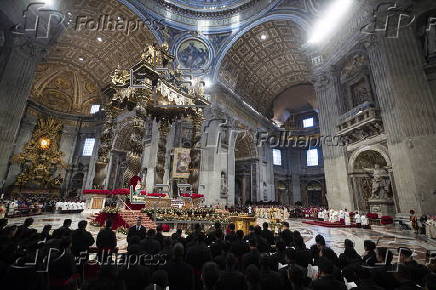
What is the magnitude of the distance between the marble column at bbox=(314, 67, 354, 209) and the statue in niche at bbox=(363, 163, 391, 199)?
4.06 ft

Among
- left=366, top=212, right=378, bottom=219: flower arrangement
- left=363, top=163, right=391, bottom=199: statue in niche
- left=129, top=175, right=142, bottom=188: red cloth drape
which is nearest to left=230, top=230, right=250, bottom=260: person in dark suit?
left=129, top=175, right=142, bottom=188: red cloth drape

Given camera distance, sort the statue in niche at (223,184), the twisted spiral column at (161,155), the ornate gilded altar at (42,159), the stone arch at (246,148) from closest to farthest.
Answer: the twisted spiral column at (161,155) → the statue in niche at (223,184) → the ornate gilded altar at (42,159) → the stone arch at (246,148)

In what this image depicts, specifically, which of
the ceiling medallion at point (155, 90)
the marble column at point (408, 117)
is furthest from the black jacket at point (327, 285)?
the marble column at point (408, 117)

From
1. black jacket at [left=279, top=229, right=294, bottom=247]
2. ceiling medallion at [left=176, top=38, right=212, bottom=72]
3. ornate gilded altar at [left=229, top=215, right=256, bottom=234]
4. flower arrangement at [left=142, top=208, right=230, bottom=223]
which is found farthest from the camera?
ceiling medallion at [left=176, top=38, right=212, bottom=72]

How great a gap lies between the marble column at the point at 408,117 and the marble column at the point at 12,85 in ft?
55.9

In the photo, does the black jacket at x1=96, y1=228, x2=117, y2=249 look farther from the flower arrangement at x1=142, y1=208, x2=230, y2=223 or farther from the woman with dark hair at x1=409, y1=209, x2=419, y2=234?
the woman with dark hair at x1=409, y1=209, x2=419, y2=234

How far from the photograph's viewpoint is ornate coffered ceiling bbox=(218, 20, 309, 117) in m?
18.8

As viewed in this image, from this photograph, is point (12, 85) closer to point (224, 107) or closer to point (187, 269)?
point (187, 269)

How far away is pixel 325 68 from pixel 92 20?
1799 centimetres

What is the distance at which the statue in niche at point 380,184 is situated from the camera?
10484 mm

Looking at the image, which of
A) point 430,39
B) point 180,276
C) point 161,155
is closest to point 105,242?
point 180,276

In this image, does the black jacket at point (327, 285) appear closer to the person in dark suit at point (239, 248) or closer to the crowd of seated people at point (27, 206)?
the person in dark suit at point (239, 248)

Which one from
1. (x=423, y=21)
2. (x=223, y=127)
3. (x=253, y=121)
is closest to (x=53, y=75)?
(x=223, y=127)

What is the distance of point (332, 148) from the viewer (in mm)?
13156
